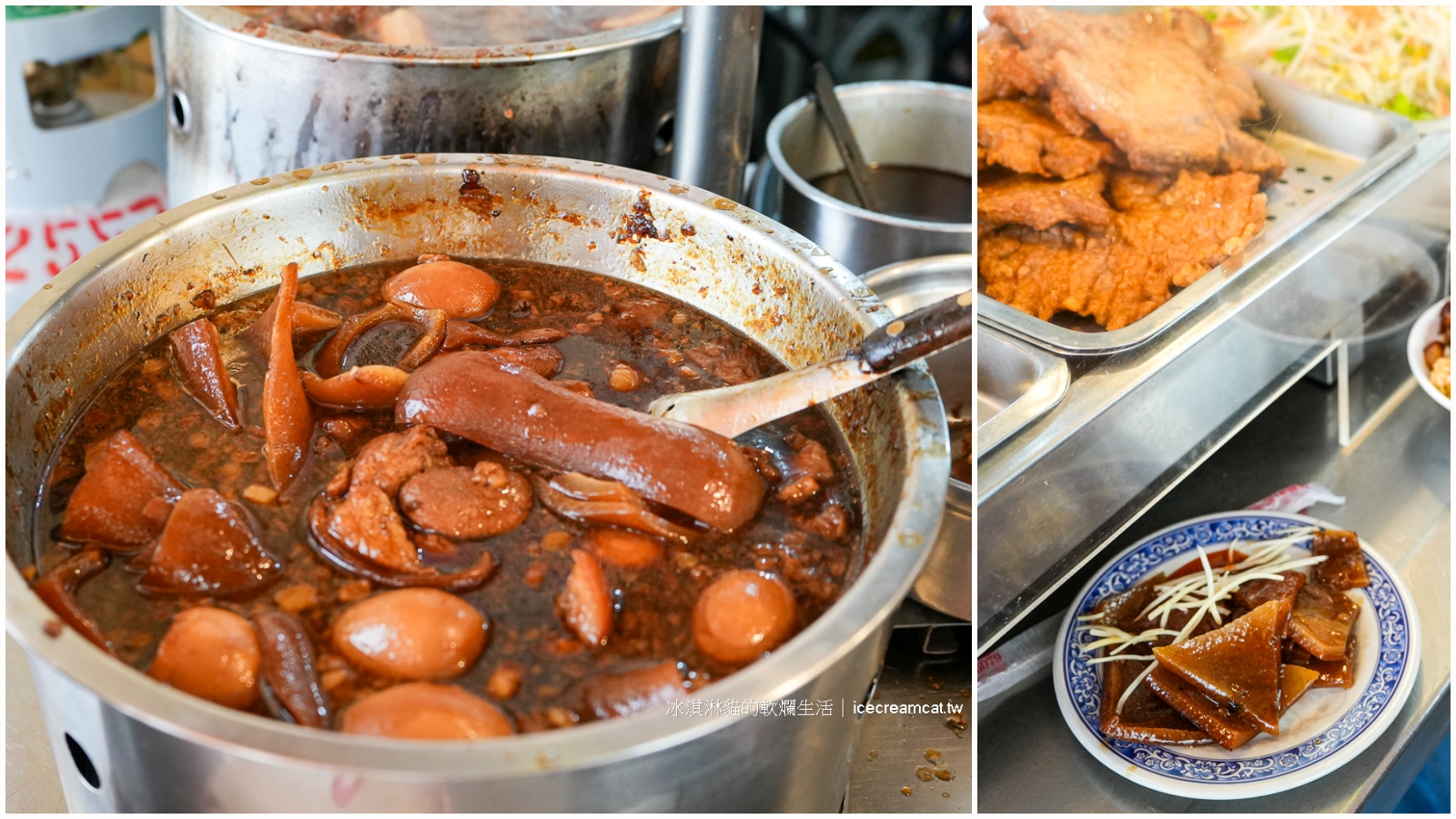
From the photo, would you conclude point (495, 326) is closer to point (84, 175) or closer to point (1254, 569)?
point (1254, 569)

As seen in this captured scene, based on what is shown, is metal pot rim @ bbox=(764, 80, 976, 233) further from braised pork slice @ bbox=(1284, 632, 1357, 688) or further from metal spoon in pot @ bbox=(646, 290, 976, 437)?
braised pork slice @ bbox=(1284, 632, 1357, 688)

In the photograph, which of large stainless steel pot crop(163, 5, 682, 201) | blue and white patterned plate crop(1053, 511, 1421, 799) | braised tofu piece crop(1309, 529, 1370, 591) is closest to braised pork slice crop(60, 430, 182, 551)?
large stainless steel pot crop(163, 5, 682, 201)

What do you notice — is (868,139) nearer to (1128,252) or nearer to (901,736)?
(1128,252)

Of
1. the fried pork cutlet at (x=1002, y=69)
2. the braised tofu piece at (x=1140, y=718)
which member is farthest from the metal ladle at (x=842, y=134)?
the braised tofu piece at (x=1140, y=718)

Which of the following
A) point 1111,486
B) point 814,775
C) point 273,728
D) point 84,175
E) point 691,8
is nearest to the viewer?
point 273,728

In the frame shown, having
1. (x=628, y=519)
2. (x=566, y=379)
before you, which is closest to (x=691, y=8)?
(x=566, y=379)

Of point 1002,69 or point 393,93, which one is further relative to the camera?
point 393,93

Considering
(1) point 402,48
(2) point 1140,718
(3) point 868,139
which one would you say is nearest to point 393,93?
(1) point 402,48
